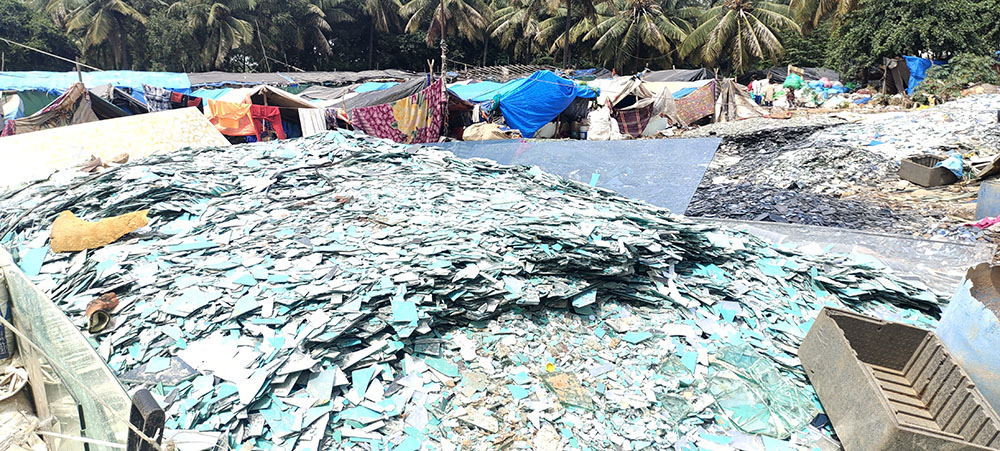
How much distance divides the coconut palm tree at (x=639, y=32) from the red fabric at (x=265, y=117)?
18.7 meters

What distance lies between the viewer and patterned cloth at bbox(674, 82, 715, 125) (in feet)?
58.1

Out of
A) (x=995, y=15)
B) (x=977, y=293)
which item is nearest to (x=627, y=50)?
(x=995, y=15)

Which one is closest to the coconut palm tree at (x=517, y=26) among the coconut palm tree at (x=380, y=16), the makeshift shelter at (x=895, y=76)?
the coconut palm tree at (x=380, y=16)

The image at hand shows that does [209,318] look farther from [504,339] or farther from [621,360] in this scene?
[621,360]

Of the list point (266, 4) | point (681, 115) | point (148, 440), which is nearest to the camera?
point (148, 440)

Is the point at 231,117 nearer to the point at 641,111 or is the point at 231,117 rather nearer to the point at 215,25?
the point at 641,111

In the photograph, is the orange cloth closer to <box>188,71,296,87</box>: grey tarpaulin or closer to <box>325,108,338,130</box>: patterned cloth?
<box>325,108,338,130</box>: patterned cloth

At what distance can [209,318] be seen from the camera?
373 centimetres

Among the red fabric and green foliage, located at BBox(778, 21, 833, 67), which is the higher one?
green foliage, located at BBox(778, 21, 833, 67)

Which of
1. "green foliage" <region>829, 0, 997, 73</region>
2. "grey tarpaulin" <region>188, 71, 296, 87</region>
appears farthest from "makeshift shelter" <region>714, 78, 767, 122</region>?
"grey tarpaulin" <region>188, 71, 296, 87</region>

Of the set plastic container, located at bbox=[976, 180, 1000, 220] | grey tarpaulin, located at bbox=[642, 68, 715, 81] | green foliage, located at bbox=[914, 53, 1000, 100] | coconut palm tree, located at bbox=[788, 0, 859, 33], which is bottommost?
plastic container, located at bbox=[976, 180, 1000, 220]

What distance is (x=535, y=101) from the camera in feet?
54.7

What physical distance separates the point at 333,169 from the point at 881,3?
22.2 metres

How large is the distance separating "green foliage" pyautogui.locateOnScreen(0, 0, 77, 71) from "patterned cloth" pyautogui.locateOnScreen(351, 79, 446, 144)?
2633cm
